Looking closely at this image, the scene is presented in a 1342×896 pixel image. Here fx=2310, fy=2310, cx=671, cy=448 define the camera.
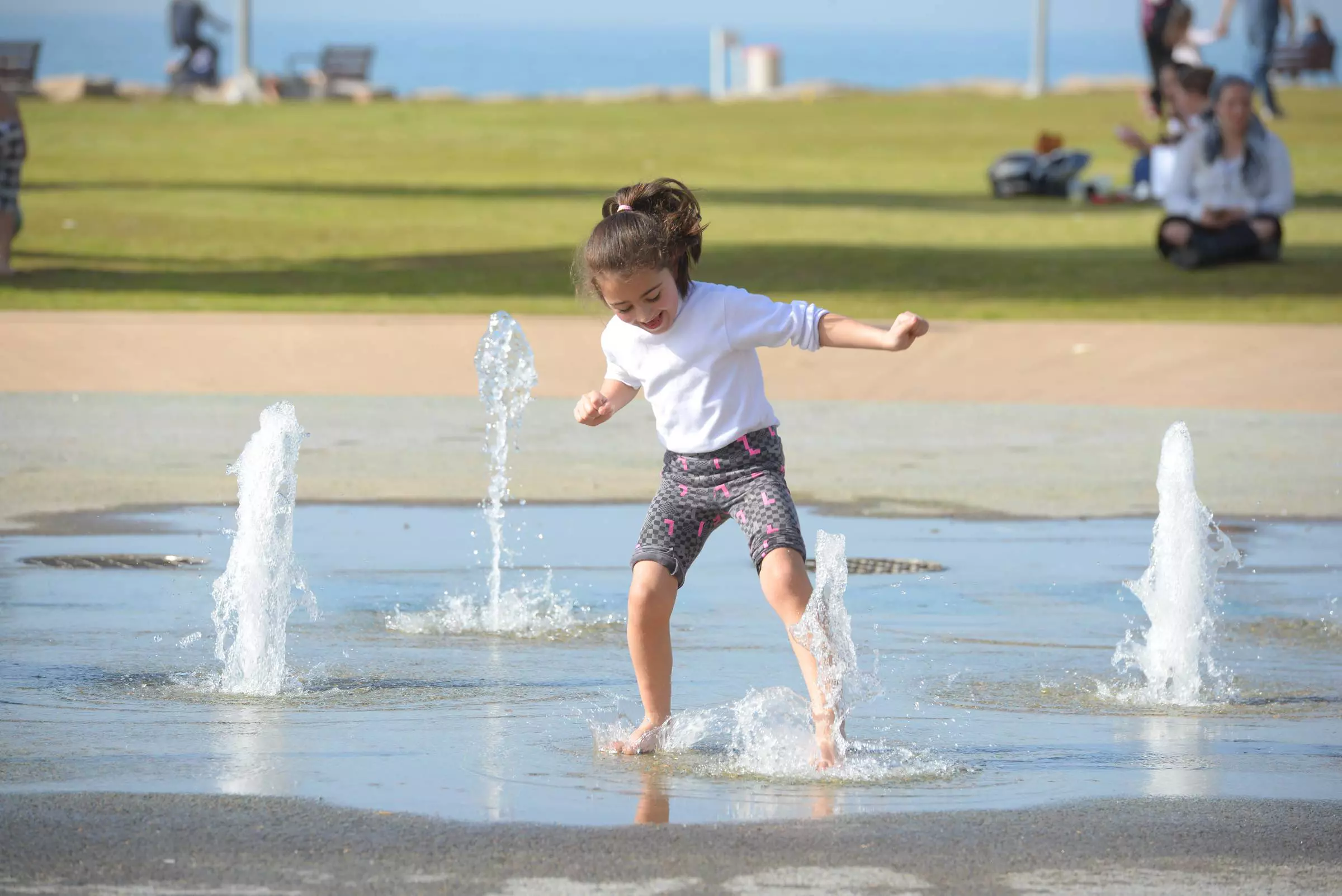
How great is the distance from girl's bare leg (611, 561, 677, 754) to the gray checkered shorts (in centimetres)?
4

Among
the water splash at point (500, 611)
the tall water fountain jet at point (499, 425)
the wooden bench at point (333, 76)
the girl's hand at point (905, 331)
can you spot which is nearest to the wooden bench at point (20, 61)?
the wooden bench at point (333, 76)

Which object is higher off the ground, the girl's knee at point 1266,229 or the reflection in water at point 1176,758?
the girl's knee at point 1266,229

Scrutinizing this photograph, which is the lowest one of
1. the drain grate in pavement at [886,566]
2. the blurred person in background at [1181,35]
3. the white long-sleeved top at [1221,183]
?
the drain grate in pavement at [886,566]

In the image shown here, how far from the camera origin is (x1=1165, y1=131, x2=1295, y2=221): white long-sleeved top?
1681cm

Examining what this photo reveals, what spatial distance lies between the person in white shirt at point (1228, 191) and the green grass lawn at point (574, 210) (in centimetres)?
25

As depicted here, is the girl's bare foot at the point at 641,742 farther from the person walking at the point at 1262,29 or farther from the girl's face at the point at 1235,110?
the person walking at the point at 1262,29

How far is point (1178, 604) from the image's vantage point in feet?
19.8

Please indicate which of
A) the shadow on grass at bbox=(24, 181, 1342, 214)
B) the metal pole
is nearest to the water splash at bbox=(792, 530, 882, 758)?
the shadow on grass at bbox=(24, 181, 1342, 214)

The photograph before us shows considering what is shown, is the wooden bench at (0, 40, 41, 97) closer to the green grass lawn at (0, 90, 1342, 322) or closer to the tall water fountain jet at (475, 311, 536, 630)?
the green grass lawn at (0, 90, 1342, 322)

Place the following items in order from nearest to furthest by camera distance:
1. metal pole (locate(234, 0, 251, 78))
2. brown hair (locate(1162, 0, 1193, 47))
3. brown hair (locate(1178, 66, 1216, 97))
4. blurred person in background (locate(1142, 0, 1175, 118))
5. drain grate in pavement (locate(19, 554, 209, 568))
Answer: drain grate in pavement (locate(19, 554, 209, 568)), brown hair (locate(1178, 66, 1216, 97)), brown hair (locate(1162, 0, 1193, 47)), blurred person in background (locate(1142, 0, 1175, 118)), metal pole (locate(234, 0, 251, 78))

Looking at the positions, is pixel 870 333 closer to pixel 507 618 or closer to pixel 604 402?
pixel 604 402

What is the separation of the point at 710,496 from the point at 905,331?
2.06 feet

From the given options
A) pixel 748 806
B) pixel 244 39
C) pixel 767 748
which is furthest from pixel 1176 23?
pixel 244 39

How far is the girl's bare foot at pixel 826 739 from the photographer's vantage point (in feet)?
16.3
